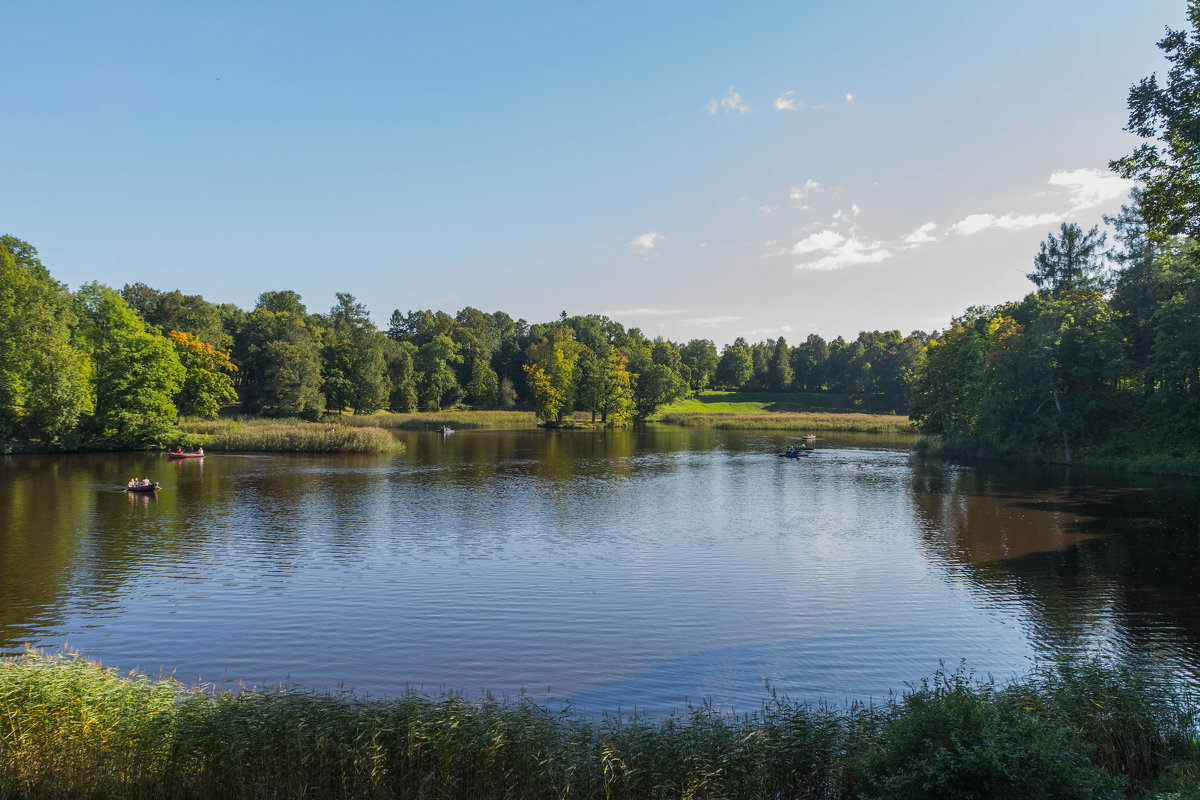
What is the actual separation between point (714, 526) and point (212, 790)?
22.8m

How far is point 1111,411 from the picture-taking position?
49.8m

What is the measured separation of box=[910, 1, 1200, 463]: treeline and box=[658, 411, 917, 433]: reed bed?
87.9 ft

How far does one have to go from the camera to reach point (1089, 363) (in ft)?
162

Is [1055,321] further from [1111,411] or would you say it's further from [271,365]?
[271,365]

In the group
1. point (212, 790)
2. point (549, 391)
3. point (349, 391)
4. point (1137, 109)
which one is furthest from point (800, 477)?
point (349, 391)

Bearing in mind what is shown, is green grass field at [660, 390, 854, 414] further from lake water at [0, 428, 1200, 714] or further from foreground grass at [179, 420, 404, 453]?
lake water at [0, 428, 1200, 714]

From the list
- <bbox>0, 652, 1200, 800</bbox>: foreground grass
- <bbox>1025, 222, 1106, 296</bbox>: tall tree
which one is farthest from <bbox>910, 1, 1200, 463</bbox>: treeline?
<bbox>0, 652, 1200, 800</bbox>: foreground grass

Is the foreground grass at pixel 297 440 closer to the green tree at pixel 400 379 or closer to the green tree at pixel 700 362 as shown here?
the green tree at pixel 400 379

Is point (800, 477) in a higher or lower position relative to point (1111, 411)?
lower

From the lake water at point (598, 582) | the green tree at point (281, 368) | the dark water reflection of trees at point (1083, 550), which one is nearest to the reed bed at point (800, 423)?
the dark water reflection of trees at point (1083, 550)

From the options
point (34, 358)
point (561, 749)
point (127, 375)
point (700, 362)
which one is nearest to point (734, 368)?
point (700, 362)

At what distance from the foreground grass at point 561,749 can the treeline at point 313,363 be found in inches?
1998

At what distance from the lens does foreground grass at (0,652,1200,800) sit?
703cm

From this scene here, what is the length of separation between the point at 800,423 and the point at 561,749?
90466 mm
